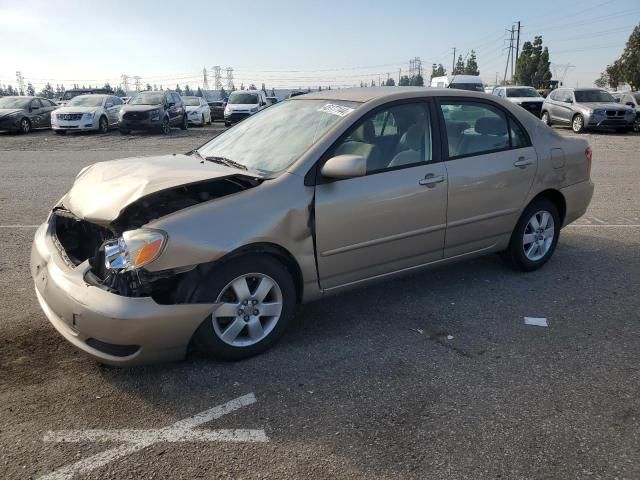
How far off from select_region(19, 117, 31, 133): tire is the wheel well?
21669 millimetres

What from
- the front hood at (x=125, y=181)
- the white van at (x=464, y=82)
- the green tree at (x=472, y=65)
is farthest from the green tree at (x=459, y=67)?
the front hood at (x=125, y=181)

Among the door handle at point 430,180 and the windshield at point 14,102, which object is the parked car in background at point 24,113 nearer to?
the windshield at point 14,102

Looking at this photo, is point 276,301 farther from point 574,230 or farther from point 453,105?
point 574,230

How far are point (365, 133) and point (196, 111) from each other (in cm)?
2360

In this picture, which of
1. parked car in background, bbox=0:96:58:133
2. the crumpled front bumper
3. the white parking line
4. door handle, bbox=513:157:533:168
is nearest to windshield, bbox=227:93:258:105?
parked car in background, bbox=0:96:58:133

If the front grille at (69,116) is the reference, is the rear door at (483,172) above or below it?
above

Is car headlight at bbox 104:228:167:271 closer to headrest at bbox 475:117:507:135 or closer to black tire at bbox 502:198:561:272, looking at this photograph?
headrest at bbox 475:117:507:135

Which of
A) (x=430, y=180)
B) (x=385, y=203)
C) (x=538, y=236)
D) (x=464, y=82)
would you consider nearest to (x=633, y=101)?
(x=464, y=82)

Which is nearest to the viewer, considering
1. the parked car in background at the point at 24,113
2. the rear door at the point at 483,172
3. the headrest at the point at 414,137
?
the headrest at the point at 414,137

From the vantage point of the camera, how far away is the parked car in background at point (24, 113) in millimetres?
20688

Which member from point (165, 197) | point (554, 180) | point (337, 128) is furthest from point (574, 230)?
point (165, 197)

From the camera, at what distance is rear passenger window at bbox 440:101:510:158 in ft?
14.0

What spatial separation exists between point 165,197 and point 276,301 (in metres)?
0.96

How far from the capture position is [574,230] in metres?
6.46
